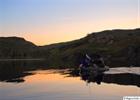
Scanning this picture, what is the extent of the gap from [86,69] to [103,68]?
3.54 meters

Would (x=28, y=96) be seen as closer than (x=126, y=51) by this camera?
Yes

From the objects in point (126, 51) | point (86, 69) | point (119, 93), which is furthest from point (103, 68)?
point (126, 51)

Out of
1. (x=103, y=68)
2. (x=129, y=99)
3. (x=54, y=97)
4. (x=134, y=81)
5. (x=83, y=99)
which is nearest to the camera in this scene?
(x=129, y=99)

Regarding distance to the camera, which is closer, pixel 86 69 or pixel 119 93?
pixel 119 93

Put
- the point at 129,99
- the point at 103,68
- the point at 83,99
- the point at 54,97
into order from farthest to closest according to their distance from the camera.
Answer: the point at 103,68 → the point at 54,97 → the point at 83,99 → the point at 129,99

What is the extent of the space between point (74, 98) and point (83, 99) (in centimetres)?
111

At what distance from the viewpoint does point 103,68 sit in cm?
6856

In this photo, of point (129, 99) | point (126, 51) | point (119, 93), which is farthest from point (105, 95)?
point (126, 51)

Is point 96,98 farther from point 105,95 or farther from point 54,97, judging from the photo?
point 54,97

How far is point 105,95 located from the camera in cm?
3638

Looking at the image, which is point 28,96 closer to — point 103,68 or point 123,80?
point 123,80

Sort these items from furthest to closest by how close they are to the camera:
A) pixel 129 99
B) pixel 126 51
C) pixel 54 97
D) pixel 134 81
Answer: pixel 126 51, pixel 134 81, pixel 54 97, pixel 129 99

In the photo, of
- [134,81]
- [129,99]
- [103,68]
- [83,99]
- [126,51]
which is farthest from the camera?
[126,51]

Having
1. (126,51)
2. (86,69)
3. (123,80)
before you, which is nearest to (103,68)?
(86,69)
